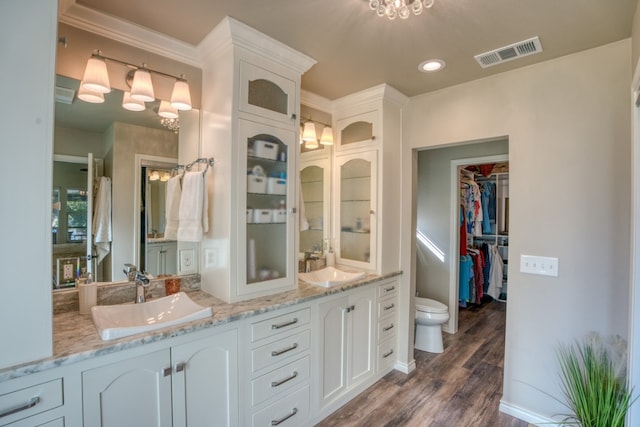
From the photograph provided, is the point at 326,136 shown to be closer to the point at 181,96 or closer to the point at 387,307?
the point at 181,96

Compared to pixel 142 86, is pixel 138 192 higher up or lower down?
lower down

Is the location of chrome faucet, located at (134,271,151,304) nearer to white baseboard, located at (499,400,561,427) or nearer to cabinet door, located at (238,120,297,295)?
cabinet door, located at (238,120,297,295)

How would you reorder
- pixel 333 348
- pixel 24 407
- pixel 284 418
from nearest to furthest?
pixel 24 407
pixel 284 418
pixel 333 348

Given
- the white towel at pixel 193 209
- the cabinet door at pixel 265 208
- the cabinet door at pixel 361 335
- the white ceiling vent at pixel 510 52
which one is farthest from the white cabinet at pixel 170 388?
the white ceiling vent at pixel 510 52

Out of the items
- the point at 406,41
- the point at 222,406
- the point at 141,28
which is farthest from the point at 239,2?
the point at 222,406

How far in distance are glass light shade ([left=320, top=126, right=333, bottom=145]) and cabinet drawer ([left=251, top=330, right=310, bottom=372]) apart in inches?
66.7

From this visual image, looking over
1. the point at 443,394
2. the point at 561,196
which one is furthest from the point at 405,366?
the point at 561,196

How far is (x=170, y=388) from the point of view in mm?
1390

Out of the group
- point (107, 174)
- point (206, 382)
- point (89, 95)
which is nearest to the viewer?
point (206, 382)

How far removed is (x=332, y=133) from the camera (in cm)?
289

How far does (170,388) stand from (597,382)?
6.99 ft

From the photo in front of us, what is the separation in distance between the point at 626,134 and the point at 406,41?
56.3 inches

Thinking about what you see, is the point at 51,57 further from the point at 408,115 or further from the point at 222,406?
the point at 408,115

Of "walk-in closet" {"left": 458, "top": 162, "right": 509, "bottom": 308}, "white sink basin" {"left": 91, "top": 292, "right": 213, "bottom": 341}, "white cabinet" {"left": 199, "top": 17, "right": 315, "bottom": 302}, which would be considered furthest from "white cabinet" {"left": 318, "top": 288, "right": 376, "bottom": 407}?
"walk-in closet" {"left": 458, "top": 162, "right": 509, "bottom": 308}
